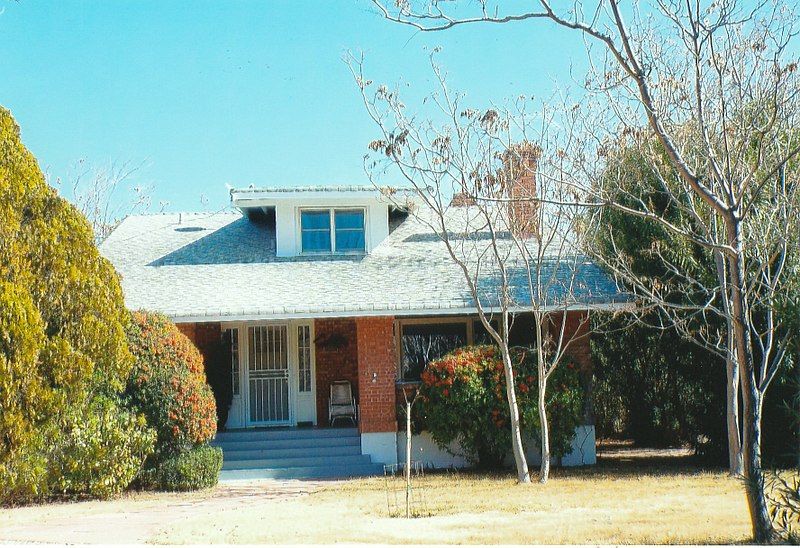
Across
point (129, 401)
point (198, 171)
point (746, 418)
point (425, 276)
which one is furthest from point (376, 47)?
point (198, 171)

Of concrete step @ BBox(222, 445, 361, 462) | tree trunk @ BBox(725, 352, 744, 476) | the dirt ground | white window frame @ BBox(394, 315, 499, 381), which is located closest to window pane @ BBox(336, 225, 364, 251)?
white window frame @ BBox(394, 315, 499, 381)

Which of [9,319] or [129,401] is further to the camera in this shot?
[129,401]

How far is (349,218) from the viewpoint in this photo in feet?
64.7

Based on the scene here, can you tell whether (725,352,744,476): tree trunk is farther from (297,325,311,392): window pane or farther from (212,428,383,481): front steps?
(297,325,311,392): window pane

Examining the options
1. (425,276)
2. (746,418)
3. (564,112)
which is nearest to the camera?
(746,418)

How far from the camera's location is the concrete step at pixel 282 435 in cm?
1711

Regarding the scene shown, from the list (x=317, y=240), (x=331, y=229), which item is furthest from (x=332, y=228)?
(x=317, y=240)

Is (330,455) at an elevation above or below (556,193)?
below

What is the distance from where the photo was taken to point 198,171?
89.5 ft

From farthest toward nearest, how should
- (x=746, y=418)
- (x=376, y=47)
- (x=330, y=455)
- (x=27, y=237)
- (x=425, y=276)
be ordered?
(x=425, y=276) < (x=330, y=455) < (x=376, y=47) < (x=27, y=237) < (x=746, y=418)

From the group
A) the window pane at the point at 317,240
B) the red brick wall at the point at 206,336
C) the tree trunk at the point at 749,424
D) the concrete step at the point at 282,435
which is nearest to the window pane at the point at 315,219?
the window pane at the point at 317,240

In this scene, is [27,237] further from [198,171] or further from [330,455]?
[198,171]

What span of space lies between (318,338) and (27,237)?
28.7ft

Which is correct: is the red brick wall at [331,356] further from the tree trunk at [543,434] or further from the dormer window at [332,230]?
the tree trunk at [543,434]
